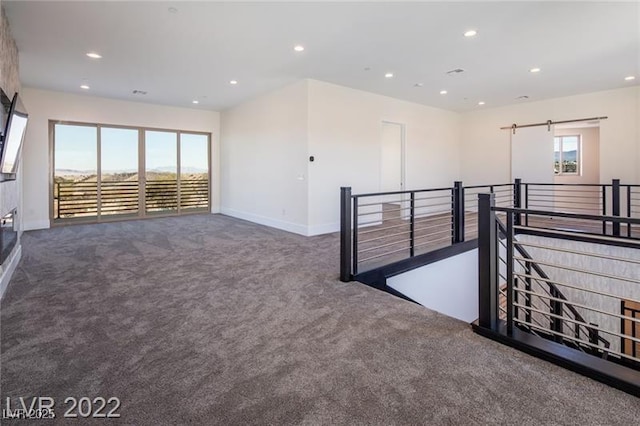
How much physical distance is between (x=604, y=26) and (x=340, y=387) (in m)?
4.89

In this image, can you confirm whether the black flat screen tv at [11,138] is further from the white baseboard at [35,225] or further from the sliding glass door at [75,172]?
the sliding glass door at [75,172]

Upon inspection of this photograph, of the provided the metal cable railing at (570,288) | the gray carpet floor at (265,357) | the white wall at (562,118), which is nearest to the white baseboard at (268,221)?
the gray carpet floor at (265,357)

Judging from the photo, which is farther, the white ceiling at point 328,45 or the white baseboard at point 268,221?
the white baseboard at point 268,221

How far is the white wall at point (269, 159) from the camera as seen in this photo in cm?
609

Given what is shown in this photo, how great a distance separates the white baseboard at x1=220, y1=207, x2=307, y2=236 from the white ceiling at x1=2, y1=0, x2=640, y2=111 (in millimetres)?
2597

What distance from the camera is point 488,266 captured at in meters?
2.38

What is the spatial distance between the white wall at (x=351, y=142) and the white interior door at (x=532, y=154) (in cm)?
200

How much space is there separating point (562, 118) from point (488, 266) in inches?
272

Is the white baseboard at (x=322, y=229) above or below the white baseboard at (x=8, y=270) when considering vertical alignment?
above

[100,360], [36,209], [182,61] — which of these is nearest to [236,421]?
[100,360]

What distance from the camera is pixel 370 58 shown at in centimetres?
485

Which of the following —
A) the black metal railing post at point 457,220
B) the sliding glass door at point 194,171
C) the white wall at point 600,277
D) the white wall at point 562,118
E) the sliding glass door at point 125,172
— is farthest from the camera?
the sliding glass door at point 194,171

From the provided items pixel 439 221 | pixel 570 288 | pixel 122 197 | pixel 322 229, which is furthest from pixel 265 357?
pixel 122 197

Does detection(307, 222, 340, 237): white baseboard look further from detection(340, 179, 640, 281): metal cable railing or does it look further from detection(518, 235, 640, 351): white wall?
detection(518, 235, 640, 351): white wall
